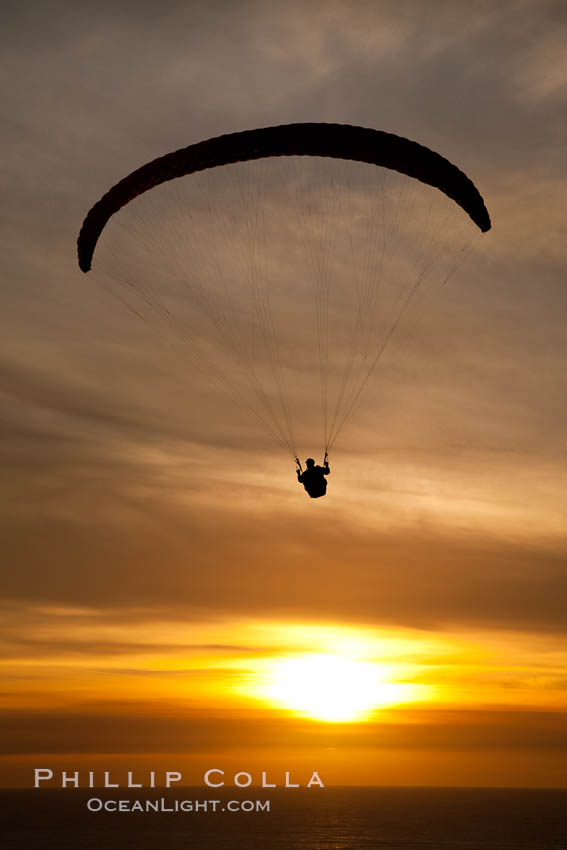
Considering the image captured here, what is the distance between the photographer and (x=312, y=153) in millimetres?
20406

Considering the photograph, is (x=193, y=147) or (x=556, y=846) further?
(x=556, y=846)

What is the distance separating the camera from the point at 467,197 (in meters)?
21.5

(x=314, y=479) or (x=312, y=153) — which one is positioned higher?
(x=312, y=153)

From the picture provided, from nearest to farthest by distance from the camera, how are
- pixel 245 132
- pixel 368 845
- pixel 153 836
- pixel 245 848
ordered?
pixel 245 132 < pixel 245 848 < pixel 368 845 < pixel 153 836

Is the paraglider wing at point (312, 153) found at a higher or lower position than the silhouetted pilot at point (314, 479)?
higher

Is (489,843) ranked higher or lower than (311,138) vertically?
lower

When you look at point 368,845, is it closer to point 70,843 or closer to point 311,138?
point 70,843

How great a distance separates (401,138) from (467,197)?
2412 millimetres

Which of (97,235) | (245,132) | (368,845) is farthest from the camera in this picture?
(368,845)

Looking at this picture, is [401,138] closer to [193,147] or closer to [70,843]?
[193,147]

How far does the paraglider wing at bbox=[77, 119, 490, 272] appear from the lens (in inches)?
783

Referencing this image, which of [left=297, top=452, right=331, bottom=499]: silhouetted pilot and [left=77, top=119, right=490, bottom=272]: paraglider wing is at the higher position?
[left=77, top=119, right=490, bottom=272]: paraglider wing

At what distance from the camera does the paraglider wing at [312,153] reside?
19.9m

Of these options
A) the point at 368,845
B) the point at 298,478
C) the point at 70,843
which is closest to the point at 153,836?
the point at 70,843
